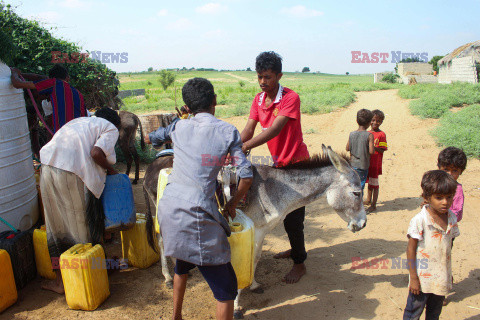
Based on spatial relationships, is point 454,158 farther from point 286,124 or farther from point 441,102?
point 441,102

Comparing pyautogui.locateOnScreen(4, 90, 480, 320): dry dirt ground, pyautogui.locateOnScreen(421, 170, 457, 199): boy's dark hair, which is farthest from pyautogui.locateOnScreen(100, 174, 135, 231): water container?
pyautogui.locateOnScreen(421, 170, 457, 199): boy's dark hair

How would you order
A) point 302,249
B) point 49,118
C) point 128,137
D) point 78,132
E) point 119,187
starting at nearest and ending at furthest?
point 78,132 < point 119,187 < point 302,249 < point 49,118 < point 128,137

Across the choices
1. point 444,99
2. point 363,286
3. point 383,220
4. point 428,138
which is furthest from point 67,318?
point 444,99

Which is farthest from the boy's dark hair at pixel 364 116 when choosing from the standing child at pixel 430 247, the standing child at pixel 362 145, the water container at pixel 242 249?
the water container at pixel 242 249

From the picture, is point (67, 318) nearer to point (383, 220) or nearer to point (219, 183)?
point (219, 183)

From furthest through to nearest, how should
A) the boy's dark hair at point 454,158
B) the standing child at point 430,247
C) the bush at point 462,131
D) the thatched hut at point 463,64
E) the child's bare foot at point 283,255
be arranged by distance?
the thatched hut at point 463,64
the bush at point 462,131
the child's bare foot at point 283,255
the boy's dark hair at point 454,158
the standing child at point 430,247

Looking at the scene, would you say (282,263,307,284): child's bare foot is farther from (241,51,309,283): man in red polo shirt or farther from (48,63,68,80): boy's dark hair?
(48,63,68,80): boy's dark hair

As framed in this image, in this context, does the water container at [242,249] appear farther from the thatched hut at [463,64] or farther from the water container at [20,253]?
the thatched hut at [463,64]

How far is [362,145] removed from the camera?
19.3ft

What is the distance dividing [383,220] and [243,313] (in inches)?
131

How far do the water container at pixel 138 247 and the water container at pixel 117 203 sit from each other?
437 millimetres

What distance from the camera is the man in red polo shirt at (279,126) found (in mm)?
3371

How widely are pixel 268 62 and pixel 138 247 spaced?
274 centimetres

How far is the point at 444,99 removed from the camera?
535 inches
